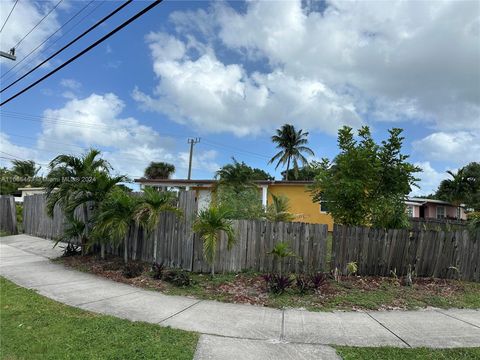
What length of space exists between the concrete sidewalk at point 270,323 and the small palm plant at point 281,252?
6.52ft

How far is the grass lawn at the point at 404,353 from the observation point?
4.42 meters

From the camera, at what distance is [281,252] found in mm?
8250

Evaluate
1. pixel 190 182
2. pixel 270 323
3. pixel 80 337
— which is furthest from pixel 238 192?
pixel 80 337

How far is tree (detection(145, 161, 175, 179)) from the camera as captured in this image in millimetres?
50438

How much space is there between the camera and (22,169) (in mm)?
45031

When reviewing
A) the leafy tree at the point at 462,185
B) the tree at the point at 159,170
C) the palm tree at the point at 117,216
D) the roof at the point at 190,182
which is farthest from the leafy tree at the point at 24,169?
the leafy tree at the point at 462,185

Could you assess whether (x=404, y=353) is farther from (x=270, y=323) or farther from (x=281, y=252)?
(x=281, y=252)

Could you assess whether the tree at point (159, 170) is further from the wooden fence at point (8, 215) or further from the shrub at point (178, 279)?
the shrub at point (178, 279)

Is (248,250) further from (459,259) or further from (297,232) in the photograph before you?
(459,259)

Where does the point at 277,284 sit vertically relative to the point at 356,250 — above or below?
below

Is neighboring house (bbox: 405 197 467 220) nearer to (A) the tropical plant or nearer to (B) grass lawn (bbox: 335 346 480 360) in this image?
(A) the tropical plant

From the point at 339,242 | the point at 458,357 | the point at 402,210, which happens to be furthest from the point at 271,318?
the point at 402,210

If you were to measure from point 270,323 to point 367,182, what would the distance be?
4.89 meters

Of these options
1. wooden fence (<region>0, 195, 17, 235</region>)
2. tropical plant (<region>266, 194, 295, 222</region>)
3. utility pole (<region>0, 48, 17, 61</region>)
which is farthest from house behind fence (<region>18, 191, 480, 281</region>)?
wooden fence (<region>0, 195, 17, 235</region>)
